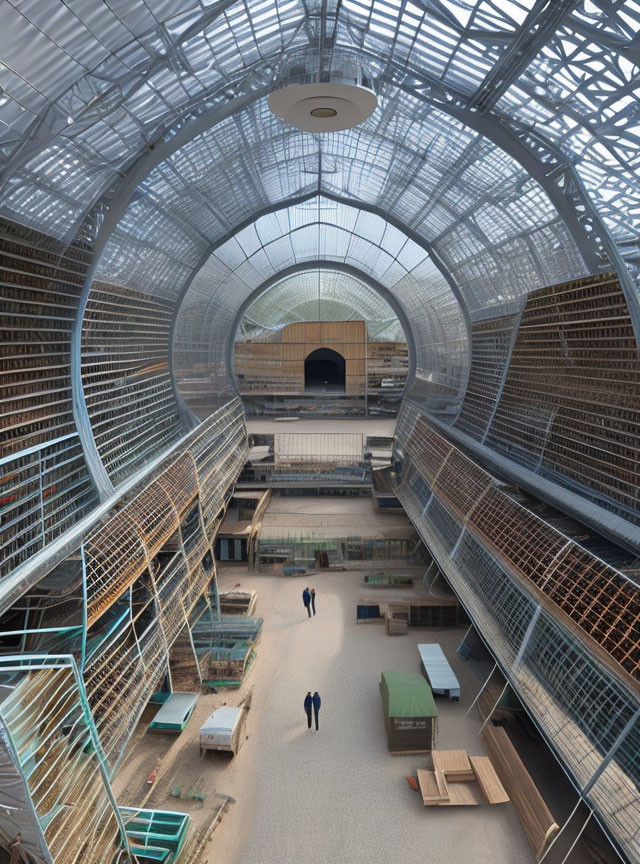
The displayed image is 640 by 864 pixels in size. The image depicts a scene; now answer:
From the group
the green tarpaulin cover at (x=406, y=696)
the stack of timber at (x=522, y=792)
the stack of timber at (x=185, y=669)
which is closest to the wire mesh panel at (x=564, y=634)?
the stack of timber at (x=522, y=792)

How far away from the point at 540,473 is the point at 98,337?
10.9 m

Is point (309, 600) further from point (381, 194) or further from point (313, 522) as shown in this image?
point (381, 194)

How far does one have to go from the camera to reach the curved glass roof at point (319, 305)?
129 ft

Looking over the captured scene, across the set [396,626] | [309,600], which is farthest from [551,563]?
[309,600]

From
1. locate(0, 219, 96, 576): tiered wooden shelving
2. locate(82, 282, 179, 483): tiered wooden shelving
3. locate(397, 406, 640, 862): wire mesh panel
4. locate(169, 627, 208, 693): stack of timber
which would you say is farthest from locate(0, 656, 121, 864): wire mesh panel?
locate(82, 282, 179, 483): tiered wooden shelving

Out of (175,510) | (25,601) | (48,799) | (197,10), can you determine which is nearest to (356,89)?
(197,10)

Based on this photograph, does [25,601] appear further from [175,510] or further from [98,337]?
[98,337]

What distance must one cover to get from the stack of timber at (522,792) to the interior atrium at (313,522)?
5 cm

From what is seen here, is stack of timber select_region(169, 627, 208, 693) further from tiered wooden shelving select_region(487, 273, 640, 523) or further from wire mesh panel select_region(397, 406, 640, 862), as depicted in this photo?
tiered wooden shelving select_region(487, 273, 640, 523)

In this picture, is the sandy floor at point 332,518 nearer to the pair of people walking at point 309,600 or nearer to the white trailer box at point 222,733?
the pair of people walking at point 309,600

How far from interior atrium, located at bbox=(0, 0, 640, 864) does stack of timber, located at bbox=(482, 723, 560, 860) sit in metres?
0.05

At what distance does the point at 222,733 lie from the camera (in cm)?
1112

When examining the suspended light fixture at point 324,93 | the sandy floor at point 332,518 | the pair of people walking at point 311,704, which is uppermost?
the suspended light fixture at point 324,93

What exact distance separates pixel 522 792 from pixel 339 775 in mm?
2892
